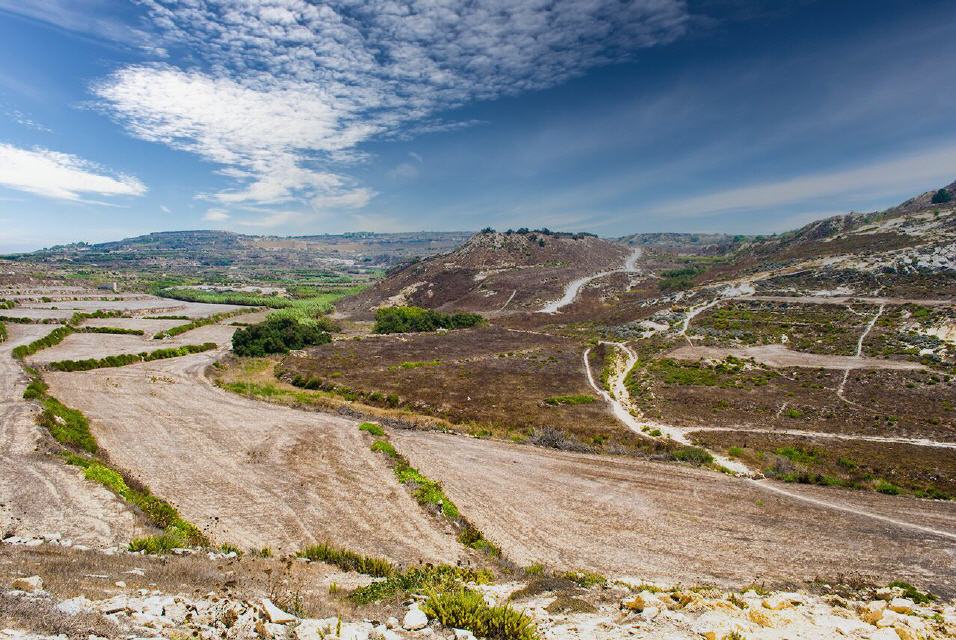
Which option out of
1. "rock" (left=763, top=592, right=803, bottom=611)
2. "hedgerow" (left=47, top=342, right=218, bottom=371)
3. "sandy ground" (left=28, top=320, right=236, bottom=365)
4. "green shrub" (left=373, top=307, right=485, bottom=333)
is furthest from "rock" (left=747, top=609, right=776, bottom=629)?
"green shrub" (left=373, top=307, right=485, bottom=333)

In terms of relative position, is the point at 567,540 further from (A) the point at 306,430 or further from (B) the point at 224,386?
(B) the point at 224,386

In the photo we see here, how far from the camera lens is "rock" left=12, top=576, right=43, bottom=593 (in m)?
7.78

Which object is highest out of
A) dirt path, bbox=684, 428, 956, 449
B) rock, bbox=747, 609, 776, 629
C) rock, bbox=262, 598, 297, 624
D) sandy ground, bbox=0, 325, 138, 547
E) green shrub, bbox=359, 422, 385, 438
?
rock, bbox=262, 598, 297, 624

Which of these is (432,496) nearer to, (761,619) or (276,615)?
(276,615)

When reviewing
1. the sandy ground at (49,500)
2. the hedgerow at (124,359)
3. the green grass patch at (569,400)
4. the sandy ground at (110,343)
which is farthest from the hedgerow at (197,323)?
the green grass patch at (569,400)

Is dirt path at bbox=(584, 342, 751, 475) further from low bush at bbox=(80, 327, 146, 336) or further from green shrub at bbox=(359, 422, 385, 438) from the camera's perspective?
low bush at bbox=(80, 327, 146, 336)

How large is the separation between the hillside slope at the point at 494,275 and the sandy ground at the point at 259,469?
77.1 m

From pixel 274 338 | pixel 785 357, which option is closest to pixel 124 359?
pixel 274 338

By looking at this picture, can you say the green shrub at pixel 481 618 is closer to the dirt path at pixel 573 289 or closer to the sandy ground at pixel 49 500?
the sandy ground at pixel 49 500

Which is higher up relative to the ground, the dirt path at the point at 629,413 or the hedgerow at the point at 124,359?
the hedgerow at the point at 124,359

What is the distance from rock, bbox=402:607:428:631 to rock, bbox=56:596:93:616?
5.63 m

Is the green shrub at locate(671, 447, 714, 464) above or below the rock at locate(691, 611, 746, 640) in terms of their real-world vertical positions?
below

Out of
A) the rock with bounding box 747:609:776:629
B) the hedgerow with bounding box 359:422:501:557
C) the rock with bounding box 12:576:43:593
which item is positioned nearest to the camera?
the rock with bounding box 12:576:43:593

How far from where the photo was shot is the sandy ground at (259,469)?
16.2 meters
